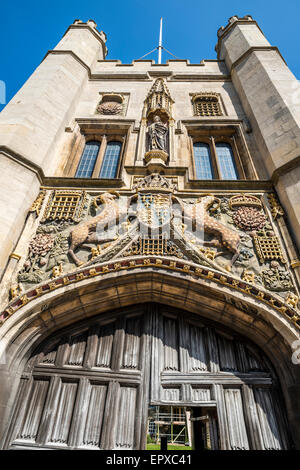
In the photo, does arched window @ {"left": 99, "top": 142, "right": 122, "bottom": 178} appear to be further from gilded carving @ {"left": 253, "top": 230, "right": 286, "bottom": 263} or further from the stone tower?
gilded carving @ {"left": 253, "top": 230, "right": 286, "bottom": 263}

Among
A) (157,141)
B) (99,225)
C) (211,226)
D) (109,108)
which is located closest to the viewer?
(211,226)

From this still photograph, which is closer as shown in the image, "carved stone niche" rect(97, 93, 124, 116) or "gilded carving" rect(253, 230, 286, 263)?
"gilded carving" rect(253, 230, 286, 263)

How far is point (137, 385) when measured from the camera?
4496 millimetres

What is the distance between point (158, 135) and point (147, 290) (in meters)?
4.87

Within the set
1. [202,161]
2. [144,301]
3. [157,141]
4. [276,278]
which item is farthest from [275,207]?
[157,141]

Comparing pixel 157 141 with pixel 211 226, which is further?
pixel 157 141

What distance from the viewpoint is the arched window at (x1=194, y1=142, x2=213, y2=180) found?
7926 millimetres

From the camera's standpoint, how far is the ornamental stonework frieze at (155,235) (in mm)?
4938

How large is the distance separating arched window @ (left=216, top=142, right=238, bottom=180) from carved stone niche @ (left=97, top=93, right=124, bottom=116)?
4000 millimetres

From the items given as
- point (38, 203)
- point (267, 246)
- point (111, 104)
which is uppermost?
point (111, 104)

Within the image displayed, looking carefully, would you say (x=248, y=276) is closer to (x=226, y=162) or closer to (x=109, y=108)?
(x=226, y=162)

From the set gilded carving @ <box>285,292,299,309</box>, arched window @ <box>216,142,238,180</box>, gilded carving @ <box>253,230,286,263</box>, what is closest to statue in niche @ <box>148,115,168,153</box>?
arched window @ <box>216,142,238,180</box>

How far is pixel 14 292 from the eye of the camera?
15.4 feet

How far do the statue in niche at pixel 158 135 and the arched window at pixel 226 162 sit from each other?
1.94 meters
